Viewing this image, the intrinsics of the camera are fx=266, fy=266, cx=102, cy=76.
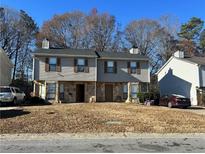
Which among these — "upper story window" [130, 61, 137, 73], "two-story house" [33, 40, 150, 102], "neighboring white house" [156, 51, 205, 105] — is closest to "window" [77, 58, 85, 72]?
"two-story house" [33, 40, 150, 102]

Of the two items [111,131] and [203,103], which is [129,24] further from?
[111,131]

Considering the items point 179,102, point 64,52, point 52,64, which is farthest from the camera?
point 64,52

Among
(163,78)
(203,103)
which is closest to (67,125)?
(203,103)

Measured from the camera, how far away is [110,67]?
3039cm

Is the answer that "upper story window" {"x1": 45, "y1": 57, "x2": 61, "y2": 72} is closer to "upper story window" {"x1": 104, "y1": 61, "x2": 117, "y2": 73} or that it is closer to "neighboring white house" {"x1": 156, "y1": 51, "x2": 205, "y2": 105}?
"upper story window" {"x1": 104, "y1": 61, "x2": 117, "y2": 73}

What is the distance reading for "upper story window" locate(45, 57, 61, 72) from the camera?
28.4 metres

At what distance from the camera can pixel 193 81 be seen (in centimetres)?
3027

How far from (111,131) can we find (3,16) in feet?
116

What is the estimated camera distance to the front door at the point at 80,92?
2978cm

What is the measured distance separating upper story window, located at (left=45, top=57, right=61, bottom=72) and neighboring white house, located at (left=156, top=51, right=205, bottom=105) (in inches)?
588

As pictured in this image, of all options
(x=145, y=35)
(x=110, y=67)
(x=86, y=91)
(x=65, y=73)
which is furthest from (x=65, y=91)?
(x=145, y=35)

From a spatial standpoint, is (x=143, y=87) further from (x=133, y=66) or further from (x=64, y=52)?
(x=64, y=52)

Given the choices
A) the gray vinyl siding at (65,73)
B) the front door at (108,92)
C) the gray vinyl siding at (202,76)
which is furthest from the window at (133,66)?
the gray vinyl siding at (202,76)

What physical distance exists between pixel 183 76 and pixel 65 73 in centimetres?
1429
